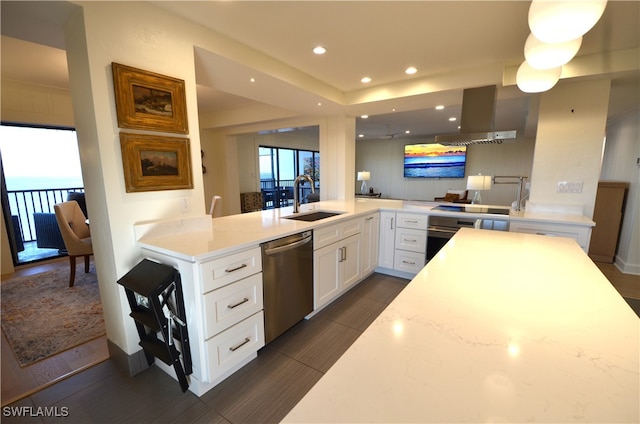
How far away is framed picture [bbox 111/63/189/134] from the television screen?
296 inches

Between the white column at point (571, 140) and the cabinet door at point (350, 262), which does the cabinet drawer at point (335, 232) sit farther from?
the white column at point (571, 140)

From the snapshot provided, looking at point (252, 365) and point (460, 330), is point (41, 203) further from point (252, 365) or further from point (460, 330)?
point (460, 330)

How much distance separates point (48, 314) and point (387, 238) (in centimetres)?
359

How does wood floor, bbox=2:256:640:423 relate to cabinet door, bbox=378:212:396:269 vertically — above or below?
below

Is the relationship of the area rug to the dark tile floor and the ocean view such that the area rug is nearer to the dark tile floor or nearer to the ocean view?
the dark tile floor

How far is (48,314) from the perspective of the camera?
2568 mm

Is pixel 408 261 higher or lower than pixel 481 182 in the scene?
lower

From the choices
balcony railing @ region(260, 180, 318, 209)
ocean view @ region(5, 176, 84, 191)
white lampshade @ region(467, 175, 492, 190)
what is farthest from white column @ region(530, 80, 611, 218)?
ocean view @ region(5, 176, 84, 191)

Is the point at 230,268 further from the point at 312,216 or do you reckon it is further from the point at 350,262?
the point at 350,262

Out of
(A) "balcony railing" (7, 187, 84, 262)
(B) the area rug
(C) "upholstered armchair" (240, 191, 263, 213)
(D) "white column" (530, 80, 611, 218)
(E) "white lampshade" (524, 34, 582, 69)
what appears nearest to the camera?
(E) "white lampshade" (524, 34, 582, 69)

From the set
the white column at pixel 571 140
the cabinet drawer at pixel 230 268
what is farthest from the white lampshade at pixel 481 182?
the cabinet drawer at pixel 230 268

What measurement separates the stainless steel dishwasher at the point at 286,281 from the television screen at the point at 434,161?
7.06 meters

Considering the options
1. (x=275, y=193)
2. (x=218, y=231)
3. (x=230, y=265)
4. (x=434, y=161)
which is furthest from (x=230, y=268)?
(x=434, y=161)

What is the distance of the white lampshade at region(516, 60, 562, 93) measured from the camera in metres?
1.48
